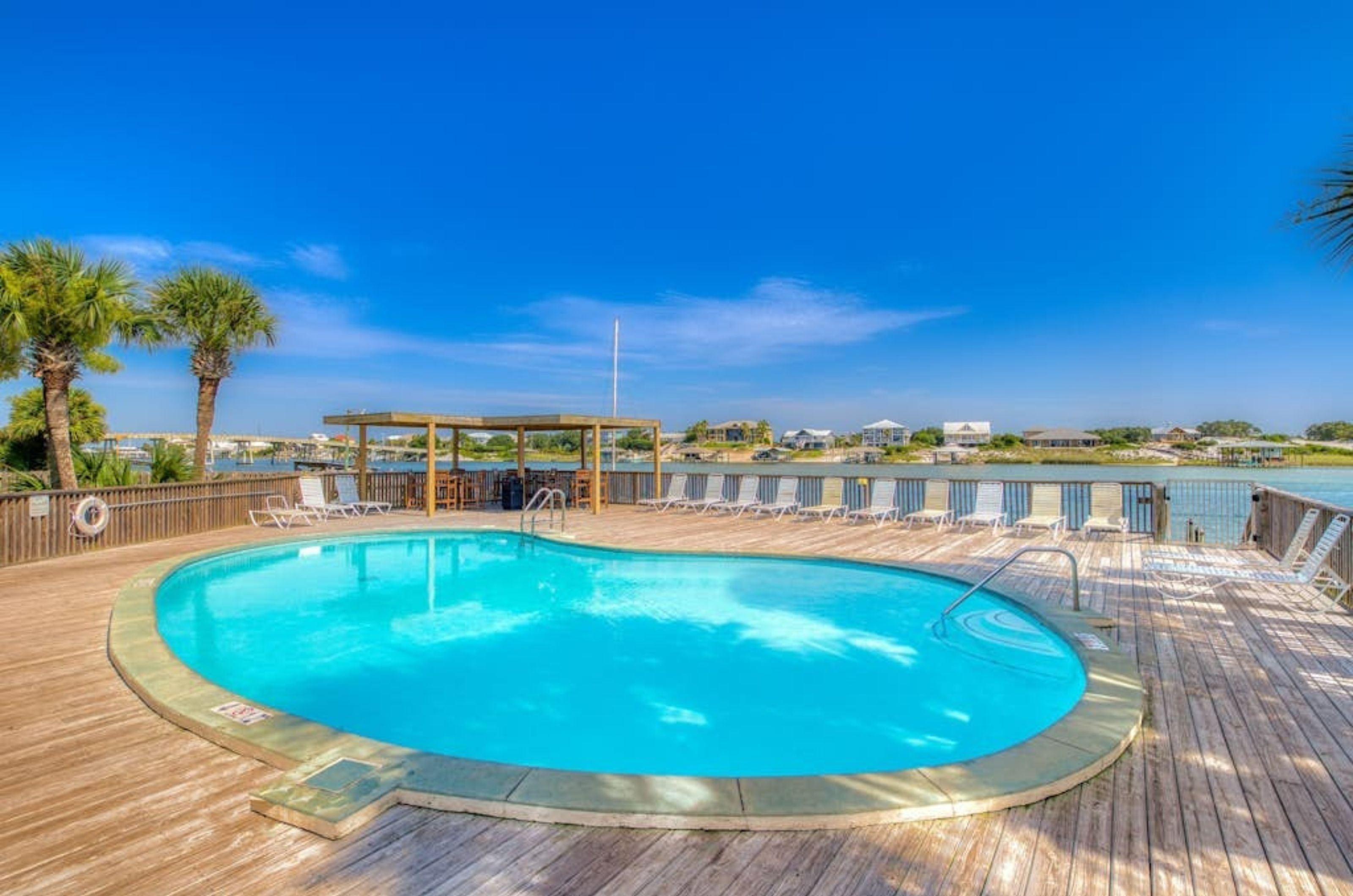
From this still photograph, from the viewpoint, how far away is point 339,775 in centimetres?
239

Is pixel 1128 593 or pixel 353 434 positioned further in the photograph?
pixel 353 434

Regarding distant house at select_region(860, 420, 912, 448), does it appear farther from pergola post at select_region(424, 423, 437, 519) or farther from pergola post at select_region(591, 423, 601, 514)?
pergola post at select_region(424, 423, 437, 519)

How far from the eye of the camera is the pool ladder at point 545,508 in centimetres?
1042

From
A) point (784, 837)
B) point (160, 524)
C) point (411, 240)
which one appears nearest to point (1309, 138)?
point (784, 837)

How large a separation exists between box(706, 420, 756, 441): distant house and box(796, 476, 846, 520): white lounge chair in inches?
2380

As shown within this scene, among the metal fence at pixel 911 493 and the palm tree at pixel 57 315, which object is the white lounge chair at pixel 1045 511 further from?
the palm tree at pixel 57 315

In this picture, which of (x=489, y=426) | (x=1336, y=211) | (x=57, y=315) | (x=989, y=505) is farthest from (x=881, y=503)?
(x=57, y=315)

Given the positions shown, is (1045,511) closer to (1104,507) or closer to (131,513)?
(1104,507)

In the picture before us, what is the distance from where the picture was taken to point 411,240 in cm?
2186

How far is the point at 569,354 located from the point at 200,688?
26.0 metres

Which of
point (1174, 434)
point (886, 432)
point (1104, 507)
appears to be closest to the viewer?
point (1104, 507)

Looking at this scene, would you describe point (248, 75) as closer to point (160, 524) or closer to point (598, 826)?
point (160, 524)

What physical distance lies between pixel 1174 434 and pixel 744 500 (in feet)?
191

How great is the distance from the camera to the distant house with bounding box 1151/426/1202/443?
49991 mm
